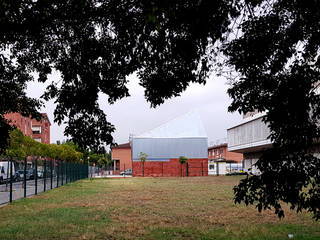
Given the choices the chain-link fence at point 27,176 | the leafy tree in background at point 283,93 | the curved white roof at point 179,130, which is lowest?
the chain-link fence at point 27,176

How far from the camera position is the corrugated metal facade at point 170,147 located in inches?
2176

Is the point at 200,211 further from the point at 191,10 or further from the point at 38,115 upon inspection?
the point at 191,10

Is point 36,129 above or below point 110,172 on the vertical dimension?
above

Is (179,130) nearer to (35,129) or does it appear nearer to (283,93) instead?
(35,129)

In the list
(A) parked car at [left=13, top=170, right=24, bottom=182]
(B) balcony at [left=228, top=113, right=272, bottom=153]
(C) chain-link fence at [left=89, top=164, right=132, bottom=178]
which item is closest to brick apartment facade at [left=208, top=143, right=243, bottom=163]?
(C) chain-link fence at [left=89, top=164, right=132, bottom=178]

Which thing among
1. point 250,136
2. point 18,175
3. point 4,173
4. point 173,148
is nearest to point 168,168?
point 173,148

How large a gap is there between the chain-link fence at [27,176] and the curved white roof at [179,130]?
2502 cm

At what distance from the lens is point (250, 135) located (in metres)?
53.6

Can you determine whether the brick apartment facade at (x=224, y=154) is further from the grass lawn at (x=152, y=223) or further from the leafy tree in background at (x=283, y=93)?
the leafy tree in background at (x=283, y=93)

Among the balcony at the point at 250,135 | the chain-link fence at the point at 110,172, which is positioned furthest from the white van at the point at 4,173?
the chain-link fence at the point at 110,172

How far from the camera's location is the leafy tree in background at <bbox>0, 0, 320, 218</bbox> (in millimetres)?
5840

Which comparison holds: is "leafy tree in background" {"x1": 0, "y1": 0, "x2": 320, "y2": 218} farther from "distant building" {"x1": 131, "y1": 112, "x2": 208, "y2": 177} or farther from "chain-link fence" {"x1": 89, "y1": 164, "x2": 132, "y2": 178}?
"chain-link fence" {"x1": 89, "y1": 164, "x2": 132, "y2": 178}

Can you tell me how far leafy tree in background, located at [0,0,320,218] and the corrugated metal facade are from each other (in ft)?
153

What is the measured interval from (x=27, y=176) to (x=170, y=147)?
113 ft
